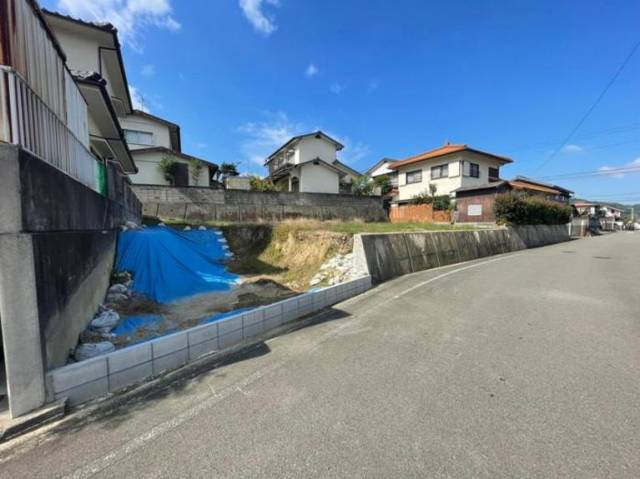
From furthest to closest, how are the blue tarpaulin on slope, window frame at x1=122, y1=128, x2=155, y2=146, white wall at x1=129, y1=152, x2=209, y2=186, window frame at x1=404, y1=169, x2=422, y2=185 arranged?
1. window frame at x1=404, y1=169, x2=422, y2=185
2. window frame at x1=122, y1=128, x2=155, y2=146
3. white wall at x1=129, y1=152, x2=209, y2=186
4. the blue tarpaulin on slope

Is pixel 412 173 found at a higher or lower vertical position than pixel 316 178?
higher

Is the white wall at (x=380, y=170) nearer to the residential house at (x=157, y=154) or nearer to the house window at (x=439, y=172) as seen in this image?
the house window at (x=439, y=172)

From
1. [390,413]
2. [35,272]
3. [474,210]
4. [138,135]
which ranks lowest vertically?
[390,413]

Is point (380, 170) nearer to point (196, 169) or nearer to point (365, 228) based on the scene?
point (196, 169)

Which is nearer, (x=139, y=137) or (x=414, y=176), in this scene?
(x=139, y=137)

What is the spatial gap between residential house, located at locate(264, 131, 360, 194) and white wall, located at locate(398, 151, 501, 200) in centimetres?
569

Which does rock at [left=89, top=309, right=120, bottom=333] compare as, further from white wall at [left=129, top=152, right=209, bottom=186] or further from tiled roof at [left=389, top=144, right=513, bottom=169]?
tiled roof at [left=389, top=144, right=513, bottom=169]

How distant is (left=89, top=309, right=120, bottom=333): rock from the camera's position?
13.7 feet

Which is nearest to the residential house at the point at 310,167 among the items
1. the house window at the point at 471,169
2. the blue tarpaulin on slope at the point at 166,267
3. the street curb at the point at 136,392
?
the house window at the point at 471,169

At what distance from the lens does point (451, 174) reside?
24516 millimetres

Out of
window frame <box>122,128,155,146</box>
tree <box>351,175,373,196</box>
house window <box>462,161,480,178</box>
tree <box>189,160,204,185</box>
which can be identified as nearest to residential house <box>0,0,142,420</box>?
tree <box>189,160,204,185</box>

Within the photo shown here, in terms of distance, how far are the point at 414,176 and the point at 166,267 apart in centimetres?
2499

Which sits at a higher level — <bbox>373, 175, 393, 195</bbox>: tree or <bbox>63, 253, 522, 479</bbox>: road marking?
<bbox>373, 175, 393, 195</bbox>: tree

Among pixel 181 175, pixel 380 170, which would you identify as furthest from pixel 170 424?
pixel 380 170
